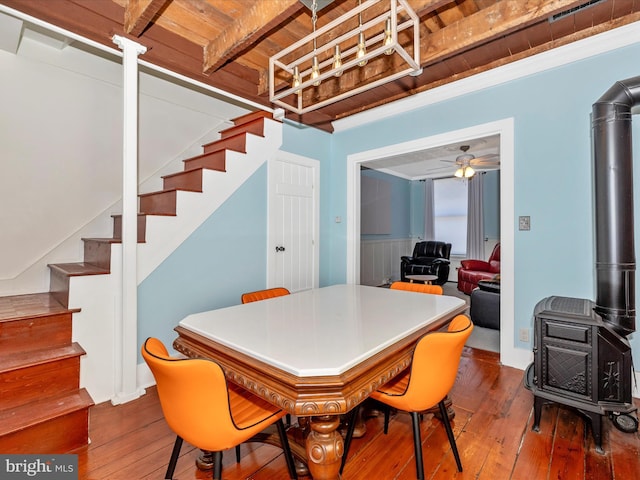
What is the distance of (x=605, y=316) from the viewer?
1994 millimetres

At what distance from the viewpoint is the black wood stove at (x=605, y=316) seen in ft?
5.94

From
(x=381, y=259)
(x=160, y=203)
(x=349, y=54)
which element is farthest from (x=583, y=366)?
(x=381, y=259)

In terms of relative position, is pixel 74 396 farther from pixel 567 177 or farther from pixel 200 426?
pixel 567 177

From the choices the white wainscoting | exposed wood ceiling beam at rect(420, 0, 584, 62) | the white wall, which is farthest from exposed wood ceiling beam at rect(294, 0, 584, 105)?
the white wainscoting

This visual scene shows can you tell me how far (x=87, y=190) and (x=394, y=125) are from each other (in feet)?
10.6

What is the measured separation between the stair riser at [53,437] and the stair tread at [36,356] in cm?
33

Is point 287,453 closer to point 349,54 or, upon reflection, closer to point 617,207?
point 349,54

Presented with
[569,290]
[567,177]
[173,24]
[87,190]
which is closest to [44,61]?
[87,190]

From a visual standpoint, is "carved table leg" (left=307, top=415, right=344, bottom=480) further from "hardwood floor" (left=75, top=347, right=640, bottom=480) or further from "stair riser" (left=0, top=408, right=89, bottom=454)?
"stair riser" (left=0, top=408, right=89, bottom=454)

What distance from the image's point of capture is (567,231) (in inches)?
99.8

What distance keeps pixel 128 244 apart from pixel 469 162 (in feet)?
16.3

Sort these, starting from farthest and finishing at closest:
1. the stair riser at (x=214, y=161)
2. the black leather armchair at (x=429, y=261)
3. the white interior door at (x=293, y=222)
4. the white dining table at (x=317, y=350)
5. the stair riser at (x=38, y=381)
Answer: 1. the black leather armchair at (x=429, y=261)
2. the white interior door at (x=293, y=222)
3. the stair riser at (x=214, y=161)
4. the stair riser at (x=38, y=381)
5. the white dining table at (x=317, y=350)
